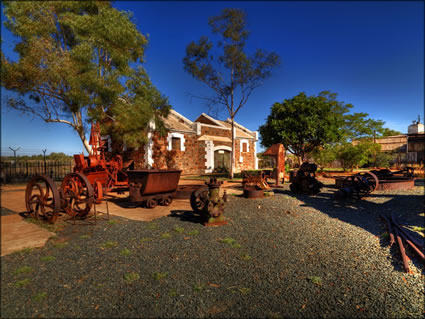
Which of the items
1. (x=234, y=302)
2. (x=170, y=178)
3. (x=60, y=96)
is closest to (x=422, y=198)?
(x=170, y=178)

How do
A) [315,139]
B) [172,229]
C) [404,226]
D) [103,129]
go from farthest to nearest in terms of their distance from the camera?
[315,139]
[103,129]
[404,226]
[172,229]

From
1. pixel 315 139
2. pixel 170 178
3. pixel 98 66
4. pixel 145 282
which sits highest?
pixel 98 66

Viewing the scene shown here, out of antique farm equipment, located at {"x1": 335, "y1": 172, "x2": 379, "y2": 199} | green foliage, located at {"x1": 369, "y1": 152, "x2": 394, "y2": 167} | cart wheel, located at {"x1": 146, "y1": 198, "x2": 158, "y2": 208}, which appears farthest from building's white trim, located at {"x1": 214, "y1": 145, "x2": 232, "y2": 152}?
cart wheel, located at {"x1": 146, "y1": 198, "x2": 158, "y2": 208}

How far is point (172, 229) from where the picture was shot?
5496 mm

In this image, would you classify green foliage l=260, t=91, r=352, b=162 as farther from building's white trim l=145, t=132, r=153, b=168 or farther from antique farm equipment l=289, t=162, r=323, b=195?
building's white trim l=145, t=132, r=153, b=168

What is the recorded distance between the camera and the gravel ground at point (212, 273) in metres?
2.07

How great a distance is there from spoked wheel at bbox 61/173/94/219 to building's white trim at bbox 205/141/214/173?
51.8ft

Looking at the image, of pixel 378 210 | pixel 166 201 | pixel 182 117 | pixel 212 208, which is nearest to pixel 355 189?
pixel 378 210

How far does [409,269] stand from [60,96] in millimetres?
12564

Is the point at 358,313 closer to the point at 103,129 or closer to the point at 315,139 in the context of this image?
the point at 103,129

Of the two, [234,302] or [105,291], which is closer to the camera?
[105,291]

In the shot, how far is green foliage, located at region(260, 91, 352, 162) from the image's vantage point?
16625 millimetres

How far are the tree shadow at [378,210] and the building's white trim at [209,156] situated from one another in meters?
10.7

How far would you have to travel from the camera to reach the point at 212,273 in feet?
11.7
